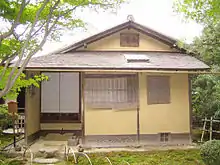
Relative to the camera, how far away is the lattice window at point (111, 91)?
32.8ft

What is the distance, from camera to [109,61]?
10109 millimetres

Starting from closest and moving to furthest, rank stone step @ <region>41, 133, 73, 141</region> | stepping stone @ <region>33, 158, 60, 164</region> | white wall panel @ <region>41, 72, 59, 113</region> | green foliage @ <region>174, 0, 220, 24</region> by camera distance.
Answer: green foliage @ <region>174, 0, 220, 24</region> → stepping stone @ <region>33, 158, 60, 164</region> → stone step @ <region>41, 133, 73, 141</region> → white wall panel @ <region>41, 72, 59, 113</region>

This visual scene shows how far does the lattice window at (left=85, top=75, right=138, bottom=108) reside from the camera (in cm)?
998

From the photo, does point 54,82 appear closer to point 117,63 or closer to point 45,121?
point 45,121

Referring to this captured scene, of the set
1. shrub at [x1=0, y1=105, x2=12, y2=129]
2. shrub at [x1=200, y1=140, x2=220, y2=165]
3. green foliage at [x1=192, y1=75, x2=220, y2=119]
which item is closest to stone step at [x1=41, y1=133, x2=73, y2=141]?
shrub at [x1=0, y1=105, x2=12, y2=129]

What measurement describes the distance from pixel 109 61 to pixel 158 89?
6.88 ft

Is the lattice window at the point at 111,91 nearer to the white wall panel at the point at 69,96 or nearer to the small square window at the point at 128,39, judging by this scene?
the small square window at the point at 128,39

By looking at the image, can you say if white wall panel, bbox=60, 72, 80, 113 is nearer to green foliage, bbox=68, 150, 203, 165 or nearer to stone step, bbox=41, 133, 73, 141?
stone step, bbox=41, 133, 73, 141

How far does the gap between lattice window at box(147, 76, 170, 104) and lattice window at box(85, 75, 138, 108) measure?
0.55 meters

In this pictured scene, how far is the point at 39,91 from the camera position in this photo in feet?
39.4

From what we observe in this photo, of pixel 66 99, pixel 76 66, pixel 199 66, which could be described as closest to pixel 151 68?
pixel 199 66

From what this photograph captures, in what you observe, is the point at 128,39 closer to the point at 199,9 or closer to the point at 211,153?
the point at 199,9

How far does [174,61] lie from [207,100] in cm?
240

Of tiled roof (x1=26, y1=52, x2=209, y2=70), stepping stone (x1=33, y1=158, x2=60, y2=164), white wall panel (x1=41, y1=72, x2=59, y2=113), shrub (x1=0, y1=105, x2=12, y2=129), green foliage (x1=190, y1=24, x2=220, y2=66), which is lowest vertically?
stepping stone (x1=33, y1=158, x2=60, y2=164)
